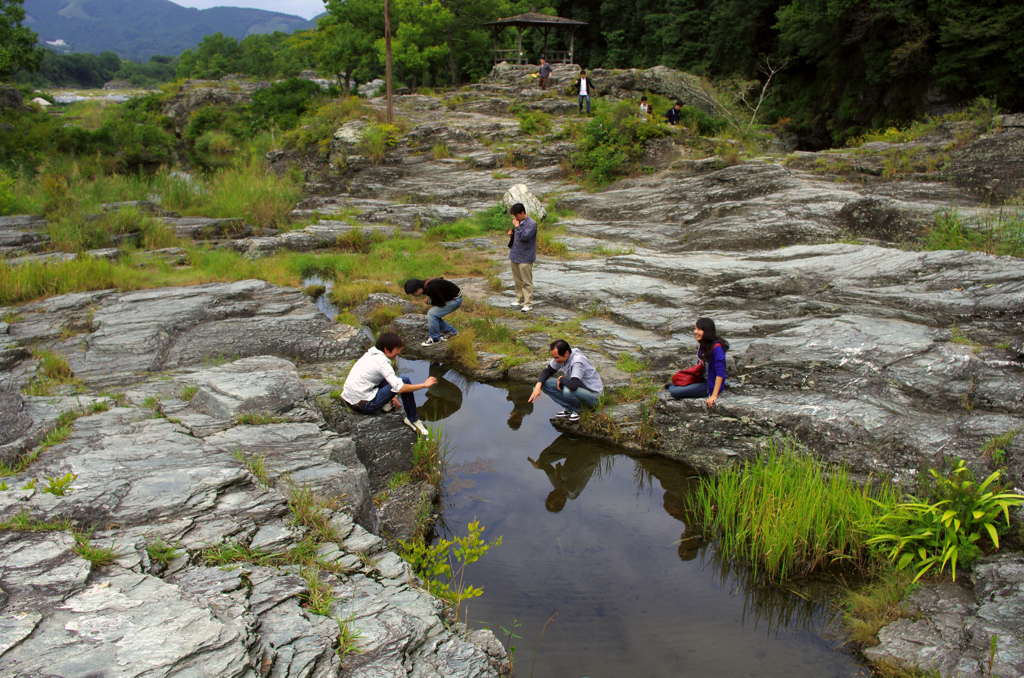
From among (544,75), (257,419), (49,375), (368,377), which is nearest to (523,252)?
(368,377)

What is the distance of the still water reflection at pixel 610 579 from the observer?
4.44 meters

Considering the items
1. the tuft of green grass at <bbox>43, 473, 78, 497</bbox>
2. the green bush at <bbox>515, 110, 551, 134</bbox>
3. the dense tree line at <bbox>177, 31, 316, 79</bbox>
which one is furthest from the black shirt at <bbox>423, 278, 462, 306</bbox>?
the dense tree line at <bbox>177, 31, 316, 79</bbox>

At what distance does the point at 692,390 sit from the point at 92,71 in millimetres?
155147

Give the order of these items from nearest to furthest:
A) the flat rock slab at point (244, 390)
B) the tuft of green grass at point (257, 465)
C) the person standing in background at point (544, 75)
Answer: the tuft of green grass at point (257, 465) → the flat rock slab at point (244, 390) → the person standing in background at point (544, 75)

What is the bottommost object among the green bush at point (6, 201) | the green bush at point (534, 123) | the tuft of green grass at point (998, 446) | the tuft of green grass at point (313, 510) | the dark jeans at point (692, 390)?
the tuft of green grass at point (313, 510)

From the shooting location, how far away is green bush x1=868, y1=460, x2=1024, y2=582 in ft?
15.6

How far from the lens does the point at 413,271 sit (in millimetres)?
13102

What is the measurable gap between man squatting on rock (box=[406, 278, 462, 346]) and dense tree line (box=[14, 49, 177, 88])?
120685 millimetres

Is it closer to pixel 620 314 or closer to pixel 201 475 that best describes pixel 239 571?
pixel 201 475

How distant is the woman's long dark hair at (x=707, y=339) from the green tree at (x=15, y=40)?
44.9 m

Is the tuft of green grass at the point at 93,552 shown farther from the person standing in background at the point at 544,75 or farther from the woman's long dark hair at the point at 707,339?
the person standing in background at the point at 544,75

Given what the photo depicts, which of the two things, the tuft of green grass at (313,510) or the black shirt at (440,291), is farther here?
the black shirt at (440,291)

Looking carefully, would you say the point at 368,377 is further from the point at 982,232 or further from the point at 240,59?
the point at 240,59

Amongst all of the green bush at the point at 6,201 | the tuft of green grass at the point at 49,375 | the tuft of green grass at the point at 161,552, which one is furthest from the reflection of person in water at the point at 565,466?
the green bush at the point at 6,201
